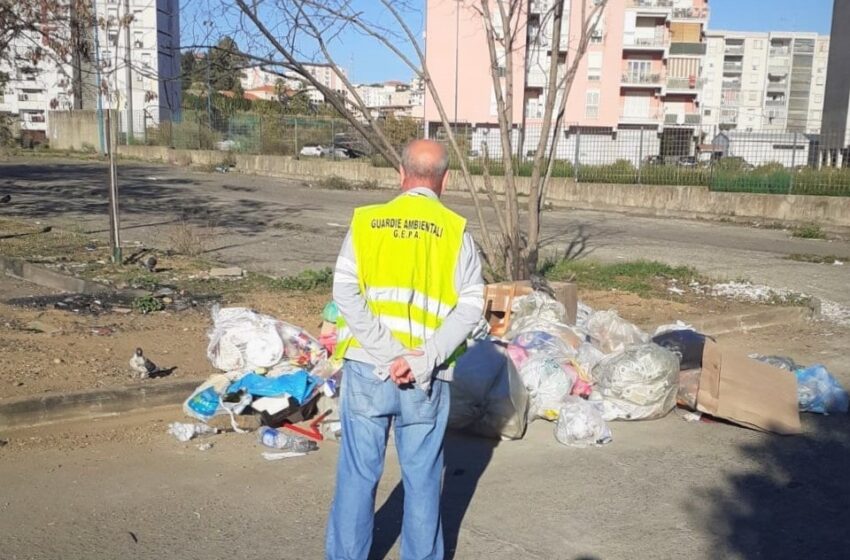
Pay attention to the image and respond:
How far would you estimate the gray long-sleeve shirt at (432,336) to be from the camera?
311 cm

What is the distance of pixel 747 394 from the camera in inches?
227

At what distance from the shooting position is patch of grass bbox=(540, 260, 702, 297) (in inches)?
401

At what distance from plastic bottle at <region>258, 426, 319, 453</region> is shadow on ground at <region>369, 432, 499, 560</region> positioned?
2.48ft

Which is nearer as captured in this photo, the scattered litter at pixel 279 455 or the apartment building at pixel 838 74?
the scattered litter at pixel 279 455

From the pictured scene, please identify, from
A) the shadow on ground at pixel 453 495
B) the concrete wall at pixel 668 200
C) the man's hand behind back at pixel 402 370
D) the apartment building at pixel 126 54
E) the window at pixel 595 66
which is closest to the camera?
the man's hand behind back at pixel 402 370

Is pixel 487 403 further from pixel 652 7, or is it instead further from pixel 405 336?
pixel 652 7

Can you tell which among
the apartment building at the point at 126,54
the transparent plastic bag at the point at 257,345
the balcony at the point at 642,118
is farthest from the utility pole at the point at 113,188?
the balcony at the point at 642,118

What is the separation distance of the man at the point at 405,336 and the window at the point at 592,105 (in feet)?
208

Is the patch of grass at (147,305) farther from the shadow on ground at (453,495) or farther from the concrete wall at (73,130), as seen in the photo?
the concrete wall at (73,130)

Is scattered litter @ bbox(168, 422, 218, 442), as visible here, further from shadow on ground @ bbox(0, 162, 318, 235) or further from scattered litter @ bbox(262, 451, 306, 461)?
shadow on ground @ bbox(0, 162, 318, 235)

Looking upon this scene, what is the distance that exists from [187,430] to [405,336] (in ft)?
8.38

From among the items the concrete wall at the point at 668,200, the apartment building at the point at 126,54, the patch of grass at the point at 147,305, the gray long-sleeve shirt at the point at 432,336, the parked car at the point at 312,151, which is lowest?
the patch of grass at the point at 147,305

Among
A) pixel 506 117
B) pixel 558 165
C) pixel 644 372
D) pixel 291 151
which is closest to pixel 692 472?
pixel 644 372

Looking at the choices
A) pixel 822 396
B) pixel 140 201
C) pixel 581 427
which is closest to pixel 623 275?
Result: pixel 822 396
